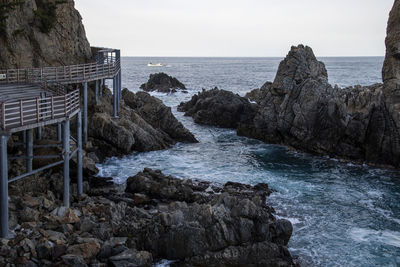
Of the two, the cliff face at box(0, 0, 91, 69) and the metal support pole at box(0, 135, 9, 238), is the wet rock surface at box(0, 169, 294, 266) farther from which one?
the cliff face at box(0, 0, 91, 69)

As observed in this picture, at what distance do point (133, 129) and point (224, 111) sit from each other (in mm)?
20295

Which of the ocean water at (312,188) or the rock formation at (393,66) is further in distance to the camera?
the rock formation at (393,66)

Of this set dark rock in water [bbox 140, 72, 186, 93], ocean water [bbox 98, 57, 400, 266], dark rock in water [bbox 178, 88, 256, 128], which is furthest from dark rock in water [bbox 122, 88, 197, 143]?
dark rock in water [bbox 140, 72, 186, 93]

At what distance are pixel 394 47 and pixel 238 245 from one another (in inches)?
1345

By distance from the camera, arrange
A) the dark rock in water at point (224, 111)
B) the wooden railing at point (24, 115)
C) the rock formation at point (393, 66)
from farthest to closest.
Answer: the dark rock in water at point (224, 111)
the rock formation at point (393, 66)
the wooden railing at point (24, 115)

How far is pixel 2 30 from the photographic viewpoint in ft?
114

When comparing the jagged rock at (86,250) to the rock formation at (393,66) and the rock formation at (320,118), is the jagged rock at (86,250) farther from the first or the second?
the rock formation at (393,66)

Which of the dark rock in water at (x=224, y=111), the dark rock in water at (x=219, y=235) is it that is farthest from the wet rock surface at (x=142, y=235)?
the dark rock in water at (x=224, y=111)

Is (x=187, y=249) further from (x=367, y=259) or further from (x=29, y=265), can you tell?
(x=367, y=259)

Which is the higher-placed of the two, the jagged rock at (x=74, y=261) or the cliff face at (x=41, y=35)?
the cliff face at (x=41, y=35)

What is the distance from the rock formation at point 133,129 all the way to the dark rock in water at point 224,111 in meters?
9.80

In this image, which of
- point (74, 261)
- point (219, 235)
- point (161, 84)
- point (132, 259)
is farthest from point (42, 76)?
point (161, 84)

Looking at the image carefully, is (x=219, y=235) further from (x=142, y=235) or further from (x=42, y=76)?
(x=42, y=76)

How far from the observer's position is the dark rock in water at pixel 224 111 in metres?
56.1
